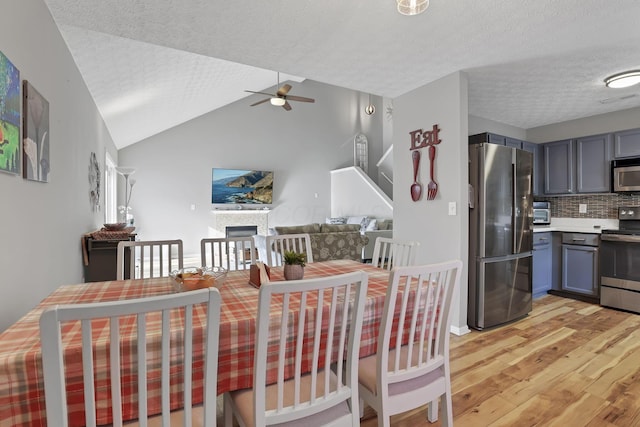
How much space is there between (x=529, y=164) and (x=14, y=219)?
13.6 ft

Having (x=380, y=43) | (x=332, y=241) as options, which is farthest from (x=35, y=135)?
(x=332, y=241)

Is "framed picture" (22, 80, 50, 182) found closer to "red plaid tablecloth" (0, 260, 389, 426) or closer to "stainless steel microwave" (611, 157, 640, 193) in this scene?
"red plaid tablecloth" (0, 260, 389, 426)

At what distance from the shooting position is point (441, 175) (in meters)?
3.09

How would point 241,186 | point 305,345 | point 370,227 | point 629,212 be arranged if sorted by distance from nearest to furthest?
point 305,345 < point 629,212 < point 370,227 < point 241,186

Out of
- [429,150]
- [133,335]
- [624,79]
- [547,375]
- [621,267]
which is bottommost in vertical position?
[547,375]

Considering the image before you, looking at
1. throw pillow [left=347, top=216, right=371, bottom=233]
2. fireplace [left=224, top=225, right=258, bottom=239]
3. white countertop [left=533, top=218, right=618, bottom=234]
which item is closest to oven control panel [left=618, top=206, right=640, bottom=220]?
white countertop [left=533, top=218, right=618, bottom=234]

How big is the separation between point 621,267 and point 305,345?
4.07 meters

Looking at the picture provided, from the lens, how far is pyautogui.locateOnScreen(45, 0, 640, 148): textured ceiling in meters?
1.98

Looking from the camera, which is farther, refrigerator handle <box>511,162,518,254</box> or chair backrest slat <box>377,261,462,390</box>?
refrigerator handle <box>511,162,518,254</box>

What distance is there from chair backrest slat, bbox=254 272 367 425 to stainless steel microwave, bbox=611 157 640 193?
4202mm

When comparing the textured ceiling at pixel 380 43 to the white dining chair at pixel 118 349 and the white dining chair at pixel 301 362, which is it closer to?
the white dining chair at pixel 301 362

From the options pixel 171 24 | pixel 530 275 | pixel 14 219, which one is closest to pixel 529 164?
pixel 530 275

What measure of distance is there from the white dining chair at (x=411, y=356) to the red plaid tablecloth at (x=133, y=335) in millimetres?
152

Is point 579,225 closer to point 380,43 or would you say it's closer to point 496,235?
point 496,235
